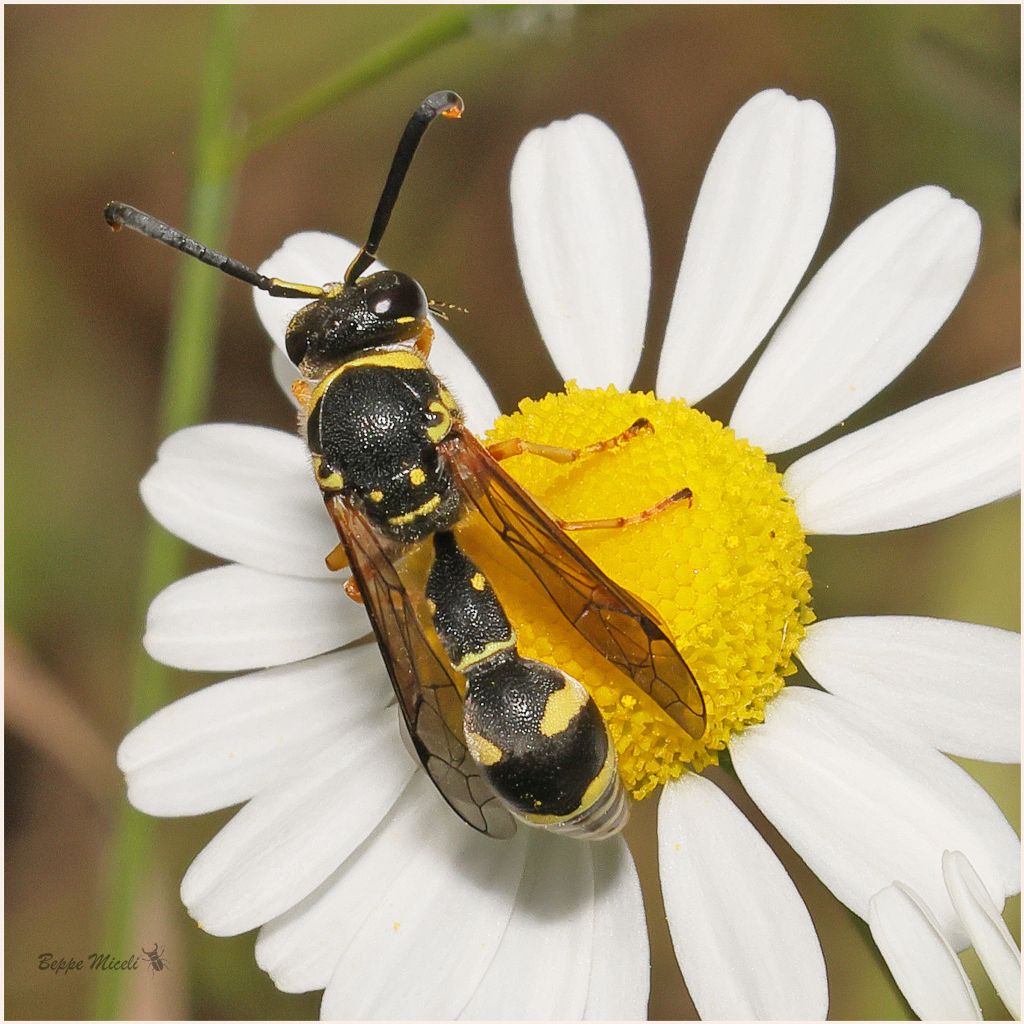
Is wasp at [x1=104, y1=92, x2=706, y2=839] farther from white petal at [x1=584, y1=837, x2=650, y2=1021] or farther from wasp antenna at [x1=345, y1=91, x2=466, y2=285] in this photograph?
white petal at [x1=584, y1=837, x2=650, y2=1021]

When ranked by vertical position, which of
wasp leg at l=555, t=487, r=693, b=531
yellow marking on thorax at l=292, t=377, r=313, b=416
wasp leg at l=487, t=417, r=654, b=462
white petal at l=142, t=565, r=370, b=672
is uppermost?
yellow marking on thorax at l=292, t=377, r=313, b=416

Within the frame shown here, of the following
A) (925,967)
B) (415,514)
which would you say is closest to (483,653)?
(415,514)

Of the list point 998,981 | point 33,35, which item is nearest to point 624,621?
point 998,981

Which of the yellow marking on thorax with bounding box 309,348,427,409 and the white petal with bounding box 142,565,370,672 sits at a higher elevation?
the yellow marking on thorax with bounding box 309,348,427,409

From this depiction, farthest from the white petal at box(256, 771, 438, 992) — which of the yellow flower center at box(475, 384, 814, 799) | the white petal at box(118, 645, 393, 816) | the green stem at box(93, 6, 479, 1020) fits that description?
the green stem at box(93, 6, 479, 1020)

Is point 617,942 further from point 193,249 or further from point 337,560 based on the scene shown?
point 193,249

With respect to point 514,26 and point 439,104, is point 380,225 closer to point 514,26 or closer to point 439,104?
point 439,104
